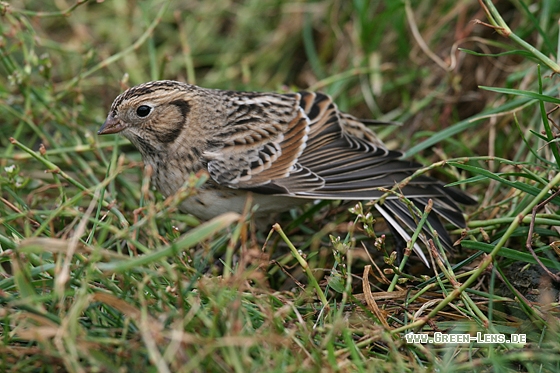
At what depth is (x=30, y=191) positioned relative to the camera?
16.4 ft

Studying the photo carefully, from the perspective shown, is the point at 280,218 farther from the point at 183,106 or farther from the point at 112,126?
the point at 112,126

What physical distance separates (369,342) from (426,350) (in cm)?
28

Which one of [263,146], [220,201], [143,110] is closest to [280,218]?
[263,146]

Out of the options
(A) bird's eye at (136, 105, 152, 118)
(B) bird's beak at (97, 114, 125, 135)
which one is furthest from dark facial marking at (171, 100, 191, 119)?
(B) bird's beak at (97, 114, 125, 135)

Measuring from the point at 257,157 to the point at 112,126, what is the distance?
0.98 m

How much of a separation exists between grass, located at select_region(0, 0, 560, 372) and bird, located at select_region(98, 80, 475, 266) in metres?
0.24

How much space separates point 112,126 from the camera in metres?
4.37

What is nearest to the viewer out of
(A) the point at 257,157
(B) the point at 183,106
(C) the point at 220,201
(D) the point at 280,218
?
(C) the point at 220,201

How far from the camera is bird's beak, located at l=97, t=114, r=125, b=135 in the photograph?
14.3 ft

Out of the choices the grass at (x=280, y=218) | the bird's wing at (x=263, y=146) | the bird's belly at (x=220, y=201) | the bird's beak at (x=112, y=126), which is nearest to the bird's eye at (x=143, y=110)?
the bird's beak at (x=112, y=126)

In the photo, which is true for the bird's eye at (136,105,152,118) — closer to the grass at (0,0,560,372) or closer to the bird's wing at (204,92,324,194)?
the grass at (0,0,560,372)

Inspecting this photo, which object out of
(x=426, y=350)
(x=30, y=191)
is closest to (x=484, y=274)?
(x=426, y=350)

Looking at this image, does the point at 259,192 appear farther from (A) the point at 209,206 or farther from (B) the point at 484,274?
(B) the point at 484,274

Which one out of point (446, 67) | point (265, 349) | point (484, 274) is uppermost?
point (446, 67)
